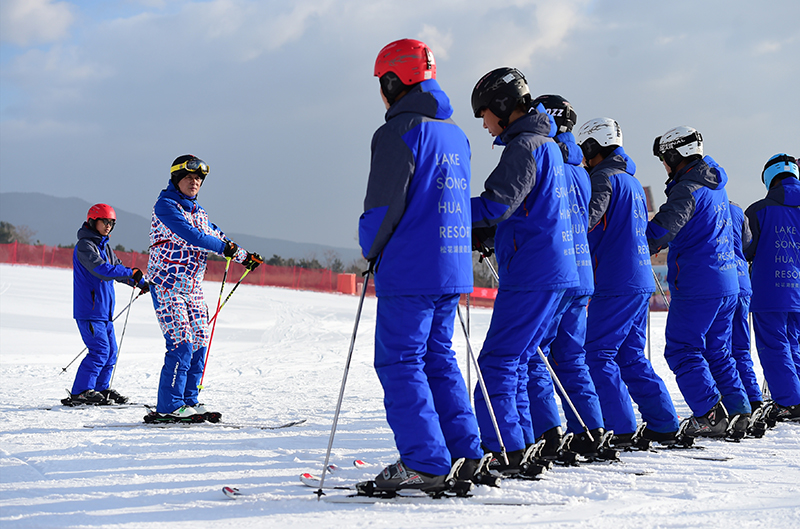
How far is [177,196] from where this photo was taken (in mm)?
5496

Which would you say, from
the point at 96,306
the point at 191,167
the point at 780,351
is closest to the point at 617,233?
the point at 780,351

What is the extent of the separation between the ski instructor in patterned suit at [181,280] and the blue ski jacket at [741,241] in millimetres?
3883

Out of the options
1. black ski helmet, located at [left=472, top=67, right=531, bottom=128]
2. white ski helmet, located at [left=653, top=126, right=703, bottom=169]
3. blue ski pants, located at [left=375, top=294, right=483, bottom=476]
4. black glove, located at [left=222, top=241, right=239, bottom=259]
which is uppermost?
white ski helmet, located at [left=653, top=126, right=703, bottom=169]

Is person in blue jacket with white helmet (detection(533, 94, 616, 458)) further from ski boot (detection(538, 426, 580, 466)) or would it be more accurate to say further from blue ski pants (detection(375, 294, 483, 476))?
blue ski pants (detection(375, 294, 483, 476))

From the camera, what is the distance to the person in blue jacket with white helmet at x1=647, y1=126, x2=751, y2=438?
492 cm

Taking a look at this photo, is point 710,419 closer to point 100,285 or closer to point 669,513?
point 669,513

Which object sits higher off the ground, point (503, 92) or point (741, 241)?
point (503, 92)

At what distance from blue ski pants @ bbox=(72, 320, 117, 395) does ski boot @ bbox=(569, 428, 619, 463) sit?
15.0ft

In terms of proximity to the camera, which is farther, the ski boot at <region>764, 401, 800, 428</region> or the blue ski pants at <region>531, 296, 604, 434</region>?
the ski boot at <region>764, 401, 800, 428</region>

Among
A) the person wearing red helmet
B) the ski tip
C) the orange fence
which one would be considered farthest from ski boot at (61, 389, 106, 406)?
the orange fence

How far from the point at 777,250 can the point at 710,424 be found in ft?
6.91

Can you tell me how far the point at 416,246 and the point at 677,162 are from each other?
10.3 ft

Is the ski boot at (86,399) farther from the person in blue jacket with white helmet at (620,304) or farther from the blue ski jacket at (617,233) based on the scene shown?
the blue ski jacket at (617,233)

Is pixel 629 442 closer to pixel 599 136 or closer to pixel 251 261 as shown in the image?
pixel 599 136
